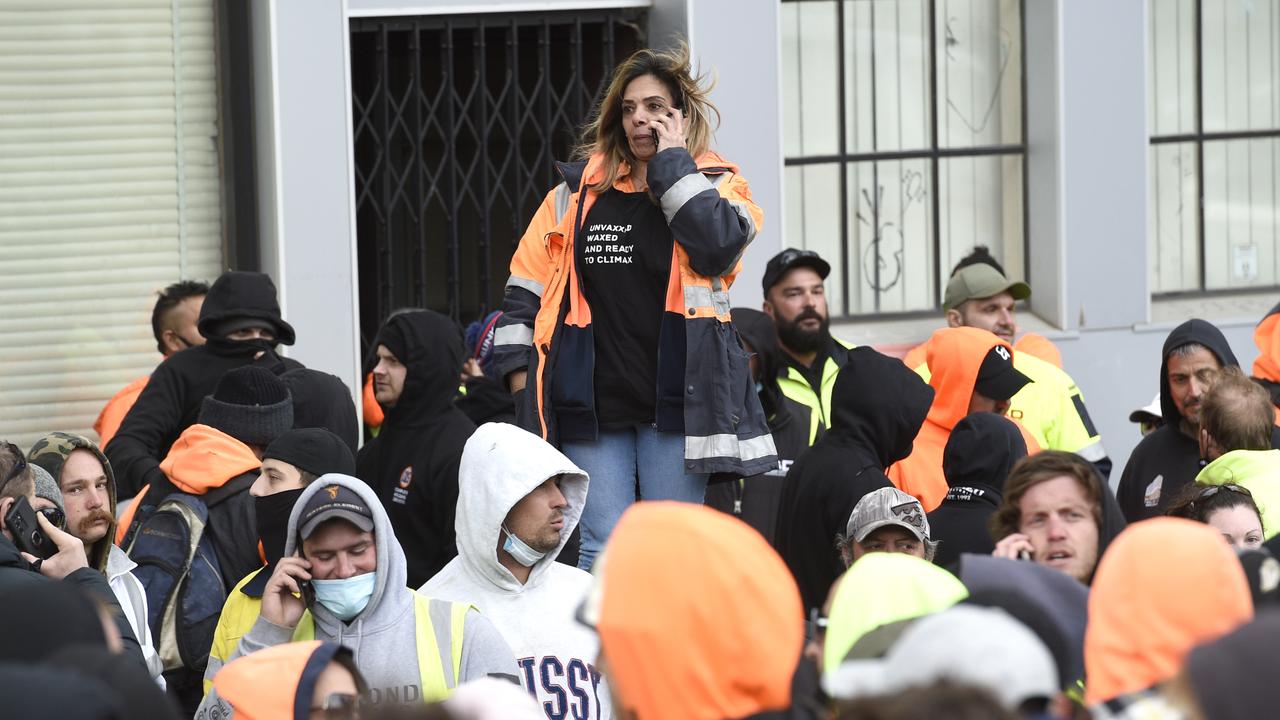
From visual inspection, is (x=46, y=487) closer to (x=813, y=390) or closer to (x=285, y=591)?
(x=285, y=591)

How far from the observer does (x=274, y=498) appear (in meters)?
5.42

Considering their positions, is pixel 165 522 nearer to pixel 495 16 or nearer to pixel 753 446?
pixel 753 446

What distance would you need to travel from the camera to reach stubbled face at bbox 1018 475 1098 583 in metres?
4.37

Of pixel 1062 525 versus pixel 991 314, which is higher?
pixel 991 314

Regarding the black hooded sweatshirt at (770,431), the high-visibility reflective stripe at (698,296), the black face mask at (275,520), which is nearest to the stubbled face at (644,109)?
the high-visibility reflective stripe at (698,296)

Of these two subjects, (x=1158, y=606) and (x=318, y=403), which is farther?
(x=318, y=403)

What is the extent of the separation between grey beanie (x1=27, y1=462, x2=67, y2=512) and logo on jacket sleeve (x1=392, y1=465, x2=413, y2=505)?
1.26 meters

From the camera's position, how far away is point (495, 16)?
912cm

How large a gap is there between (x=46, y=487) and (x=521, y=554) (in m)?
1.51

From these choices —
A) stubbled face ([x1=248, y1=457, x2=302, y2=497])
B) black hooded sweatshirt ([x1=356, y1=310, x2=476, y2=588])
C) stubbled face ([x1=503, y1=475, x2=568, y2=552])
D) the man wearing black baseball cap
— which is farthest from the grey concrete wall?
stubbled face ([x1=503, y1=475, x2=568, y2=552])

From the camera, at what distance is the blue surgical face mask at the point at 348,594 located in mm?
4715

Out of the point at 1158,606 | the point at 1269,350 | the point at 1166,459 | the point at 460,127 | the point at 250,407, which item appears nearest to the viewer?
the point at 1158,606

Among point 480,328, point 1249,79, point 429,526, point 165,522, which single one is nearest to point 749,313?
point 480,328

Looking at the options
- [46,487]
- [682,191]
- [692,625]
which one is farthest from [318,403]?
[692,625]
